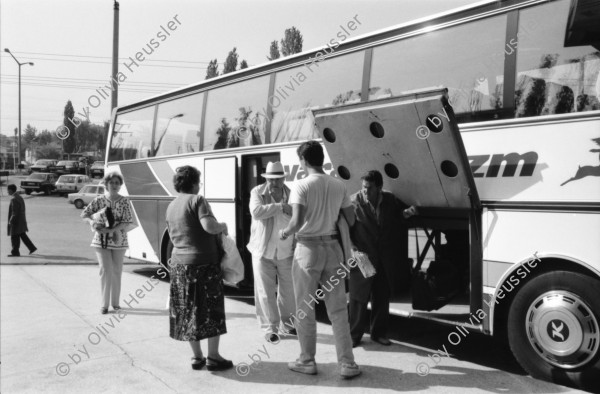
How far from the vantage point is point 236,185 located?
7684mm

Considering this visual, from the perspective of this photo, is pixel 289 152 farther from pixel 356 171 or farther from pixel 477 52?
pixel 477 52

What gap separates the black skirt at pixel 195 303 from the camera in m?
4.69

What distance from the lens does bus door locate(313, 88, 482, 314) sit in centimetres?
476

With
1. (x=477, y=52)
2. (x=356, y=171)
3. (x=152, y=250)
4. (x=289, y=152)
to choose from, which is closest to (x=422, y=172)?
(x=356, y=171)

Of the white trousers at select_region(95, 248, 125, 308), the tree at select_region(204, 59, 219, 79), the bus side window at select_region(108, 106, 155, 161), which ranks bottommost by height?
the white trousers at select_region(95, 248, 125, 308)

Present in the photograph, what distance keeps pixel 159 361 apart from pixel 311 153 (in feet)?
8.48

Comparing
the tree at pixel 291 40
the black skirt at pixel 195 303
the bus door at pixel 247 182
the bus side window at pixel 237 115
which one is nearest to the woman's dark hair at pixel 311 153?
the black skirt at pixel 195 303

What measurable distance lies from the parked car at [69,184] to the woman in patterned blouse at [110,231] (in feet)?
110

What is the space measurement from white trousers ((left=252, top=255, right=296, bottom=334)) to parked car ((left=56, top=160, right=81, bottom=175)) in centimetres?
4821

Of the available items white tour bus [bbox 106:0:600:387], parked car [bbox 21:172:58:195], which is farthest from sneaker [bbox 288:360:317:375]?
parked car [bbox 21:172:58:195]

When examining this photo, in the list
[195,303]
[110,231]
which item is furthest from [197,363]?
[110,231]

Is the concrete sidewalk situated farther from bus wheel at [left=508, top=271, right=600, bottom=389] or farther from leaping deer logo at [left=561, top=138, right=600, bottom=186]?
leaping deer logo at [left=561, top=138, right=600, bottom=186]

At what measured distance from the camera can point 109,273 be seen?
23.6ft

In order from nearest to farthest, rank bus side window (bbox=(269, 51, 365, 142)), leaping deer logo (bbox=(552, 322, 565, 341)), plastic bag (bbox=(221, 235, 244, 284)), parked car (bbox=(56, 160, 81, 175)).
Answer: leaping deer logo (bbox=(552, 322, 565, 341)), plastic bag (bbox=(221, 235, 244, 284)), bus side window (bbox=(269, 51, 365, 142)), parked car (bbox=(56, 160, 81, 175))
